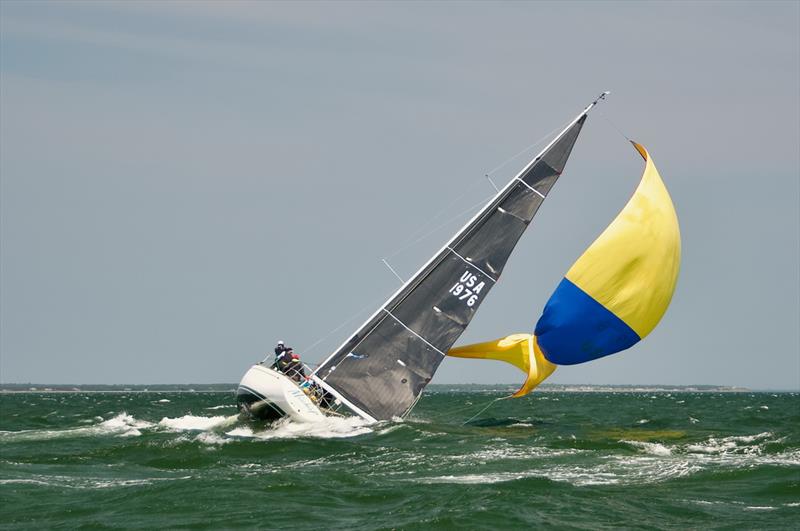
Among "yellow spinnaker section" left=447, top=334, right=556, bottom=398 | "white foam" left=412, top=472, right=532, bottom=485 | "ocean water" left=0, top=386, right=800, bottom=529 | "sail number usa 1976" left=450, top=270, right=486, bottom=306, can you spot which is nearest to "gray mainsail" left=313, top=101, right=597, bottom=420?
"sail number usa 1976" left=450, top=270, right=486, bottom=306

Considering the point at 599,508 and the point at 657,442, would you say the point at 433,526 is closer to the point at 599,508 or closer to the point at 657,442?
the point at 599,508

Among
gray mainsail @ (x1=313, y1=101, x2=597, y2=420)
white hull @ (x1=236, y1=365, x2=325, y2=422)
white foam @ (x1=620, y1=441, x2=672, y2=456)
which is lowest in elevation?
white foam @ (x1=620, y1=441, x2=672, y2=456)

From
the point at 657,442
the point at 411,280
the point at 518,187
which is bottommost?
the point at 657,442

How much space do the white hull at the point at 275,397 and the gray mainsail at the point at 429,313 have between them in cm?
66

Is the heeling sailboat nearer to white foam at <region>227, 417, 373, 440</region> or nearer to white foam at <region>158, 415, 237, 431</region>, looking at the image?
white foam at <region>227, 417, 373, 440</region>

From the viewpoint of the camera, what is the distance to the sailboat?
1037 inches

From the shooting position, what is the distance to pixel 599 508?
52.7ft

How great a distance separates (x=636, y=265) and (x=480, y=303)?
11.1ft

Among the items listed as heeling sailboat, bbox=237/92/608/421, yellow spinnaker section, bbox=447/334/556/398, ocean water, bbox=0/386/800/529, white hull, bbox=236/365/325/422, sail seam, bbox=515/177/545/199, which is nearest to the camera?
ocean water, bbox=0/386/800/529

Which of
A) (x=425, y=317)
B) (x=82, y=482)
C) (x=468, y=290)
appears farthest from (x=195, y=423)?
(x=82, y=482)

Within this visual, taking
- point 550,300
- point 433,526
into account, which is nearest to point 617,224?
point 550,300

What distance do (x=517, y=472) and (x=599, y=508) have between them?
3.34 meters

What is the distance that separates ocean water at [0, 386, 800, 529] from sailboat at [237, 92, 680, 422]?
40.6 inches

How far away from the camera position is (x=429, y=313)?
26641 millimetres
